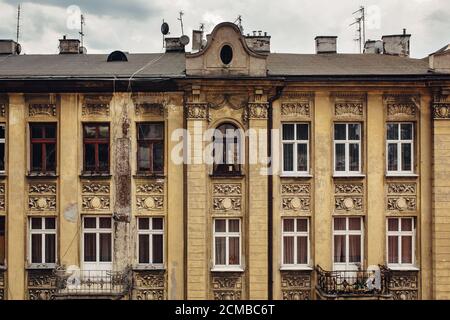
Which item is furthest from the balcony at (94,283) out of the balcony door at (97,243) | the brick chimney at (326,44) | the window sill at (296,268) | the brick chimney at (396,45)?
the brick chimney at (396,45)

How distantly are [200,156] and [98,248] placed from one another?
15.9 ft

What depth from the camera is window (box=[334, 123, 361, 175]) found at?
51.8 feet

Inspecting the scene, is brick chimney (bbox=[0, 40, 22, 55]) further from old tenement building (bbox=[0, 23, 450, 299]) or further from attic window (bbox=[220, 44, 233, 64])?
attic window (bbox=[220, 44, 233, 64])

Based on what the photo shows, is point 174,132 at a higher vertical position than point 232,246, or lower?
higher

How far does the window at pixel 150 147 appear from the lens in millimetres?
15777

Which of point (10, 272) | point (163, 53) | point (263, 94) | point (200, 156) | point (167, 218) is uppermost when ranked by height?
point (163, 53)

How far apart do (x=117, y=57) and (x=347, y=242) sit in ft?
38.5

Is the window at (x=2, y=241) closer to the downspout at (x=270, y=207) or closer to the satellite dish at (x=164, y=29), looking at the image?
the downspout at (x=270, y=207)

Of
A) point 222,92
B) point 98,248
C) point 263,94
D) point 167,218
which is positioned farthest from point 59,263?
point 263,94

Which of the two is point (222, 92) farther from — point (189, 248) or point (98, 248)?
point (98, 248)

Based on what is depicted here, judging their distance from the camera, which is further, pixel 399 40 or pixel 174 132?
pixel 399 40

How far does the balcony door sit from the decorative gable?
19.9 feet

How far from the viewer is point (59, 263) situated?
15.4 metres

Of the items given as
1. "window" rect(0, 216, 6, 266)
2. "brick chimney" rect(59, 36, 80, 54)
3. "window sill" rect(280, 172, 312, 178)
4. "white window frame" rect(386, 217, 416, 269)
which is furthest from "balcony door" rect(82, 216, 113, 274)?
"white window frame" rect(386, 217, 416, 269)
